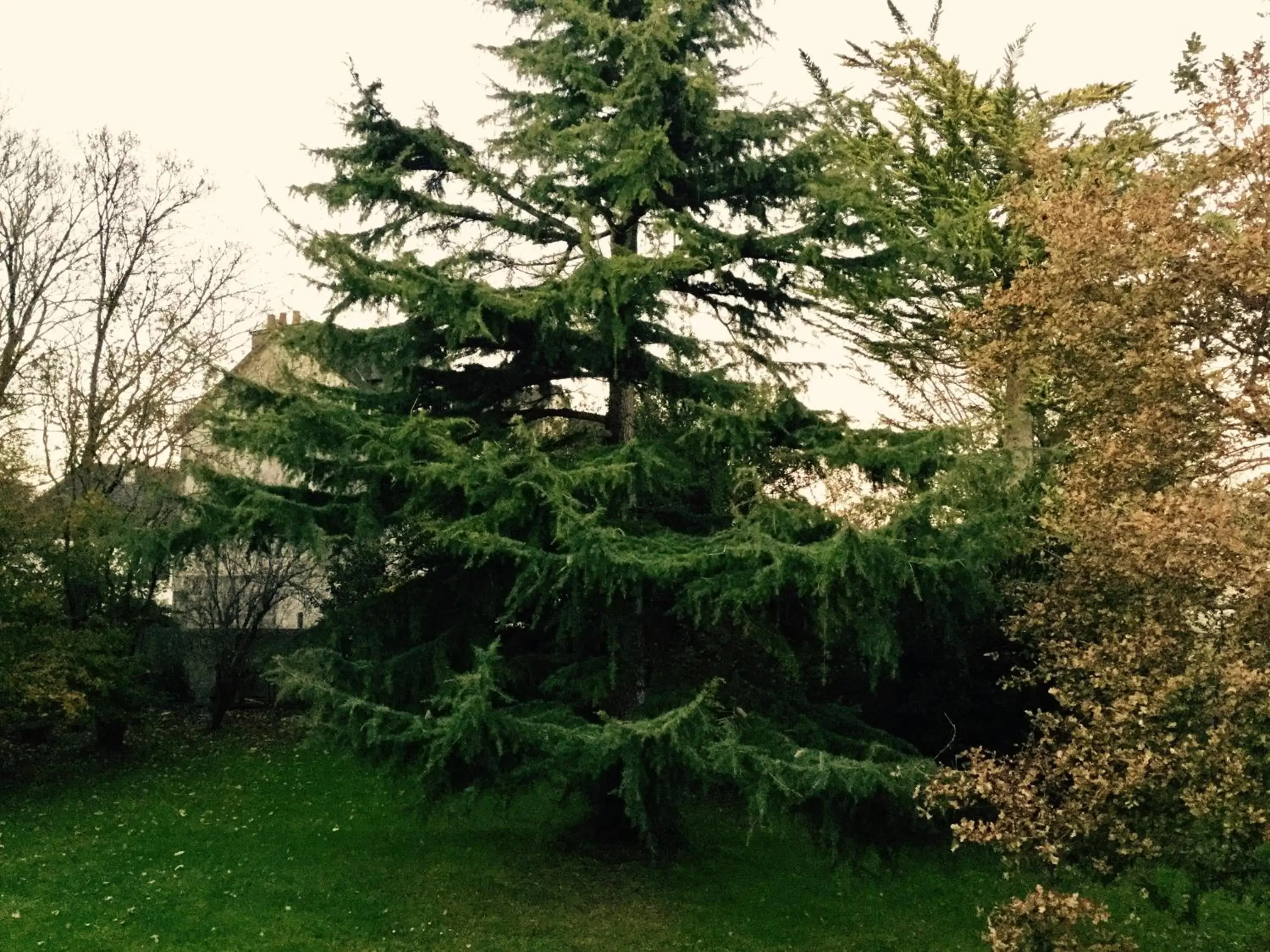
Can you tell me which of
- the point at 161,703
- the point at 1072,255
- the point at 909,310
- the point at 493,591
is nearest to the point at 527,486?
the point at 493,591

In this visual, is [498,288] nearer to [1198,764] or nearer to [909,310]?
[1198,764]

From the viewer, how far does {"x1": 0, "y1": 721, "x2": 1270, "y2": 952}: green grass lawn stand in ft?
29.0

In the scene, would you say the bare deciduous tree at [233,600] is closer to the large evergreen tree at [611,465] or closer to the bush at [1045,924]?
the large evergreen tree at [611,465]

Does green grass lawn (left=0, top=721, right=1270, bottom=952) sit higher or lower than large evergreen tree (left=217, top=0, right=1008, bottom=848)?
lower

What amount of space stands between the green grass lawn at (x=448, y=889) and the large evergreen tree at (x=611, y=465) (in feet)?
2.94

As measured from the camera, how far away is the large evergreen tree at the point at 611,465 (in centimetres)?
770

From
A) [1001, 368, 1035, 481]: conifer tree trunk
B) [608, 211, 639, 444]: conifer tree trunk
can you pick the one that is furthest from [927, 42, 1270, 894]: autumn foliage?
[608, 211, 639, 444]: conifer tree trunk

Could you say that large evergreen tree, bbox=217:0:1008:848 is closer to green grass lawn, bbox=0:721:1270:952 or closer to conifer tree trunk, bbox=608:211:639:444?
conifer tree trunk, bbox=608:211:639:444

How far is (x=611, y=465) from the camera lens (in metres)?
8.48

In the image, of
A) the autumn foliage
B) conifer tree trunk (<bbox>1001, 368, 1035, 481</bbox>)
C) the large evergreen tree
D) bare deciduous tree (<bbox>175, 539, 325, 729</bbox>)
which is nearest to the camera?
the autumn foliage

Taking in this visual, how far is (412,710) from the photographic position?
29.3 feet

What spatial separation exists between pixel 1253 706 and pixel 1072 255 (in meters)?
3.61

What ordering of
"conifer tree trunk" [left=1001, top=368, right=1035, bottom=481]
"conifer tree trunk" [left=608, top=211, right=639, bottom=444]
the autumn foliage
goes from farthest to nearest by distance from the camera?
"conifer tree trunk" [left=1001, top=368, right=1035, bottom=481], "conifer tree trunk" [left=608, top=211, right=639, bottom=444], the autumn foliage

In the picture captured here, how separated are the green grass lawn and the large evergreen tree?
0.90 m
